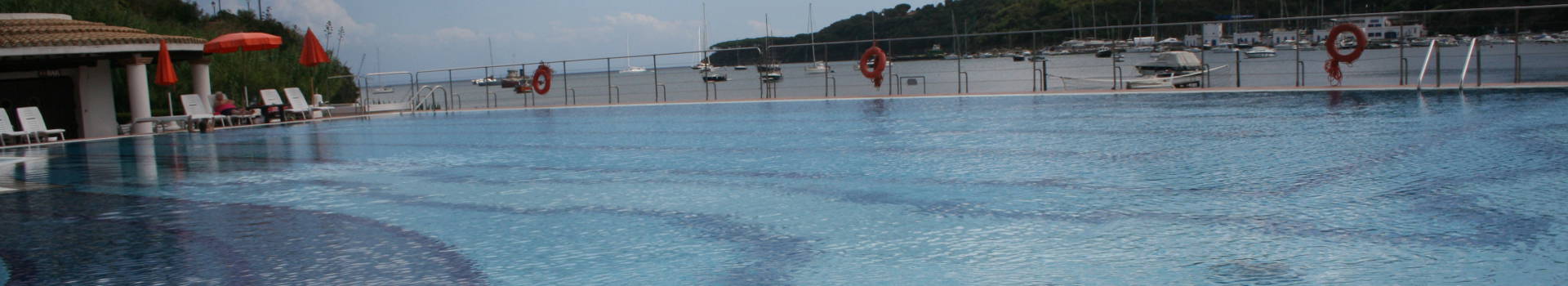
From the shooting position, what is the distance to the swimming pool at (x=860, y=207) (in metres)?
3.86

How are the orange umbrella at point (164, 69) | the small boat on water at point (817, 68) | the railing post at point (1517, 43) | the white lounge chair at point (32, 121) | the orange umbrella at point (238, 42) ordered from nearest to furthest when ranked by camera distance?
the white lounge chair at point (32, 121), the railing post at point (1517, 43), the orange umbrella at point (164, 69), the orange umbrella at point (238, 42), the small boat on water at point (817, 68)

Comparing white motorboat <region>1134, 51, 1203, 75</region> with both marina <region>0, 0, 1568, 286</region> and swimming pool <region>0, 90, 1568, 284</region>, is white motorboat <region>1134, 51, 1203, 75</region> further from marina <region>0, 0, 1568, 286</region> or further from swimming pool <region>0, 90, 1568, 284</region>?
swimming pool <region>0, 90, 1568, 284</region>

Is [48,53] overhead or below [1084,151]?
overhead

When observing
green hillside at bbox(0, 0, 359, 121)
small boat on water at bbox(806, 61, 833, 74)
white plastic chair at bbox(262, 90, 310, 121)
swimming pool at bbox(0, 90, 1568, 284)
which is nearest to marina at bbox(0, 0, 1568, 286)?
swimming pool at bbox(0, 90, 1568, 284)

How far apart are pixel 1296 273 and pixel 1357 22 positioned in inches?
608

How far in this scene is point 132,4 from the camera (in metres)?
35.9

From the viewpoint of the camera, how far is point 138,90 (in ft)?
50.3

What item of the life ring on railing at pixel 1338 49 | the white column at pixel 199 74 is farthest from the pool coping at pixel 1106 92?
the white column at pixel 199 74

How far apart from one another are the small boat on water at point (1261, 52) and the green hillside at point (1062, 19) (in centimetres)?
67

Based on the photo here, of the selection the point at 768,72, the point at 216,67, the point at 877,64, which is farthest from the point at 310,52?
the point at 877,64

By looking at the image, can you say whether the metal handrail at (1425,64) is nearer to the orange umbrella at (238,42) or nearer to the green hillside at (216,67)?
the orange umbrella at (238,42)

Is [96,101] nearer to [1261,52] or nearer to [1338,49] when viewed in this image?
[1338,49]

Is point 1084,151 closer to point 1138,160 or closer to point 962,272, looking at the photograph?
point 1138,160

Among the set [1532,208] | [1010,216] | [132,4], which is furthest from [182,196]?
[132,4]
